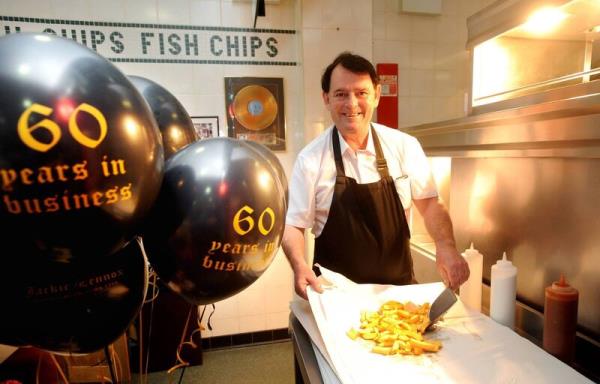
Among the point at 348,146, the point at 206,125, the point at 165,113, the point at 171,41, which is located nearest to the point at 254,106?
the point at 206,125

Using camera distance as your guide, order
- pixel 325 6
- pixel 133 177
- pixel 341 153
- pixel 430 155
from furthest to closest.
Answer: pixel 325 6
pixel 430 155
pixel 341 153
pixel 133 177

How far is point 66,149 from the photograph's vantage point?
18.1 inches

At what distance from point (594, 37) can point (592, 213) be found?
2.18ft

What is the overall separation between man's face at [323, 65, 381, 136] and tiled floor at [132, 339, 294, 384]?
1886 millimetres

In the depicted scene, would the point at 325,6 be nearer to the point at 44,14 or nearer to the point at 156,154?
the point at 44,14

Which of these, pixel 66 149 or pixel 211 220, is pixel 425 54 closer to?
pixel 211 220

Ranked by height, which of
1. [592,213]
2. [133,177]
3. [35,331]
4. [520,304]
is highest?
[133,177]

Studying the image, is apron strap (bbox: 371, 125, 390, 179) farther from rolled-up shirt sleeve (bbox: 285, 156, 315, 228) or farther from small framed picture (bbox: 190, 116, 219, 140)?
small framed picture (bbox: 190, 116, 219, 140)

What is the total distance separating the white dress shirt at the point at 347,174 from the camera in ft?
5.02

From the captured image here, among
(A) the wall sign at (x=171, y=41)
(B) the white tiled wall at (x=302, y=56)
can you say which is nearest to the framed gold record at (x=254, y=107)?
(B) the white tiled wall at (x=302, y=56)

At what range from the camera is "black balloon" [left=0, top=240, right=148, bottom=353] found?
0.55 meters

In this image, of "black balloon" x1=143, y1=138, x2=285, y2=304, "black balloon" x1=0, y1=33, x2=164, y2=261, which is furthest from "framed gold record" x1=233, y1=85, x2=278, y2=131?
"black balloon" x1=0, y1=33, x2=164, y2=261

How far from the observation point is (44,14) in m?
2.37

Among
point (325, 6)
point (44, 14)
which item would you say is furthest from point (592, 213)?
point (44, 14)
